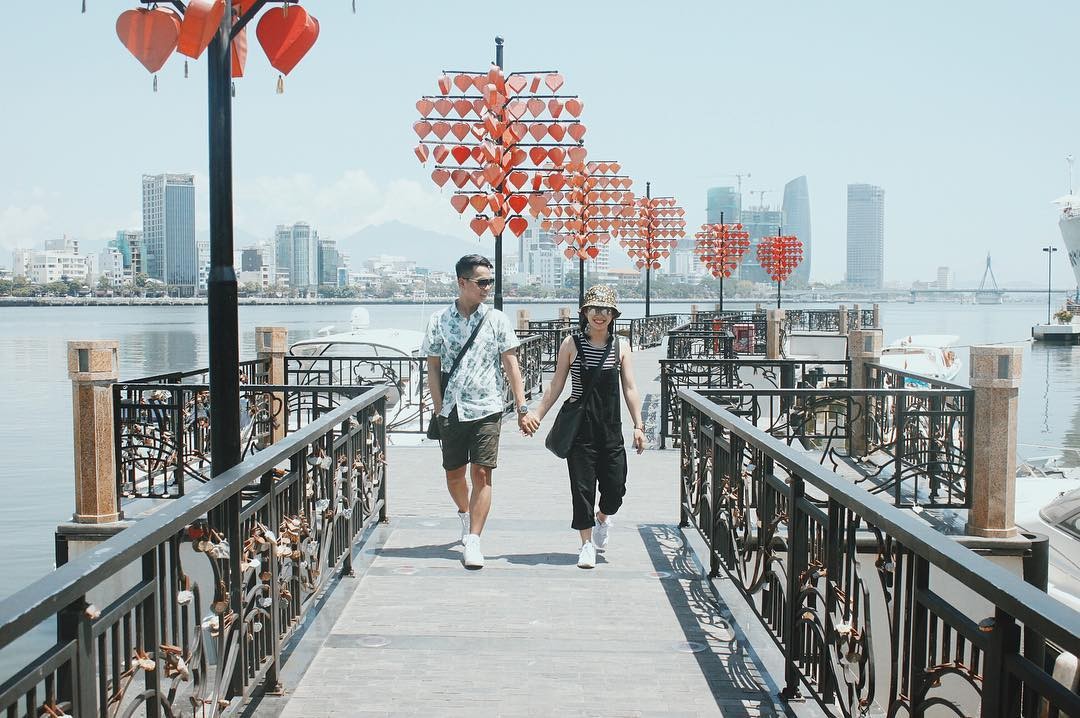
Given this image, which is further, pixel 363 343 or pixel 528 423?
pixel 363 343

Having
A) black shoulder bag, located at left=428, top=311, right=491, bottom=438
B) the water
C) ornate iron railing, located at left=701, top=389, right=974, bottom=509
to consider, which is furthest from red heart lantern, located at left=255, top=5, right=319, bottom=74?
the water

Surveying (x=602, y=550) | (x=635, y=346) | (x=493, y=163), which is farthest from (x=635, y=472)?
(x=635, y=346)

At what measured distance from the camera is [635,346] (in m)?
35.6

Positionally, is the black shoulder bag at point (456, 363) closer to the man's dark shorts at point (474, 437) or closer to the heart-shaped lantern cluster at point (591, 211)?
the man's dark shorts at point (474, 437)

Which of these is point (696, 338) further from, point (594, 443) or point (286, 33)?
point (286, 33)

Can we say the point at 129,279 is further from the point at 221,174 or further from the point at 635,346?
the point at 221,174

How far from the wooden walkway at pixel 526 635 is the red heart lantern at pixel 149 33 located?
9.67 ft

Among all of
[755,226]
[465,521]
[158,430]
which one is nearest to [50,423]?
[158,430]

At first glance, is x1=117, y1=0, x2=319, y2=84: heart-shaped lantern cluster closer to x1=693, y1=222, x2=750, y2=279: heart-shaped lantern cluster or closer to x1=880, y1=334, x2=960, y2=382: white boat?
x1=880, y1=334, x2=960, y2=382: white boat

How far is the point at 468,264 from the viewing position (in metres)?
6.30

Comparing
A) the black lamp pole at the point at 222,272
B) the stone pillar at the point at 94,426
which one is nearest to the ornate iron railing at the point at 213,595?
the black lamp pole at the point at 222,272

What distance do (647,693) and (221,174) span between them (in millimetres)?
3088

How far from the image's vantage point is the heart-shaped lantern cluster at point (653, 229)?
1361 inches

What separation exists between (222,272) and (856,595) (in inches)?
122
